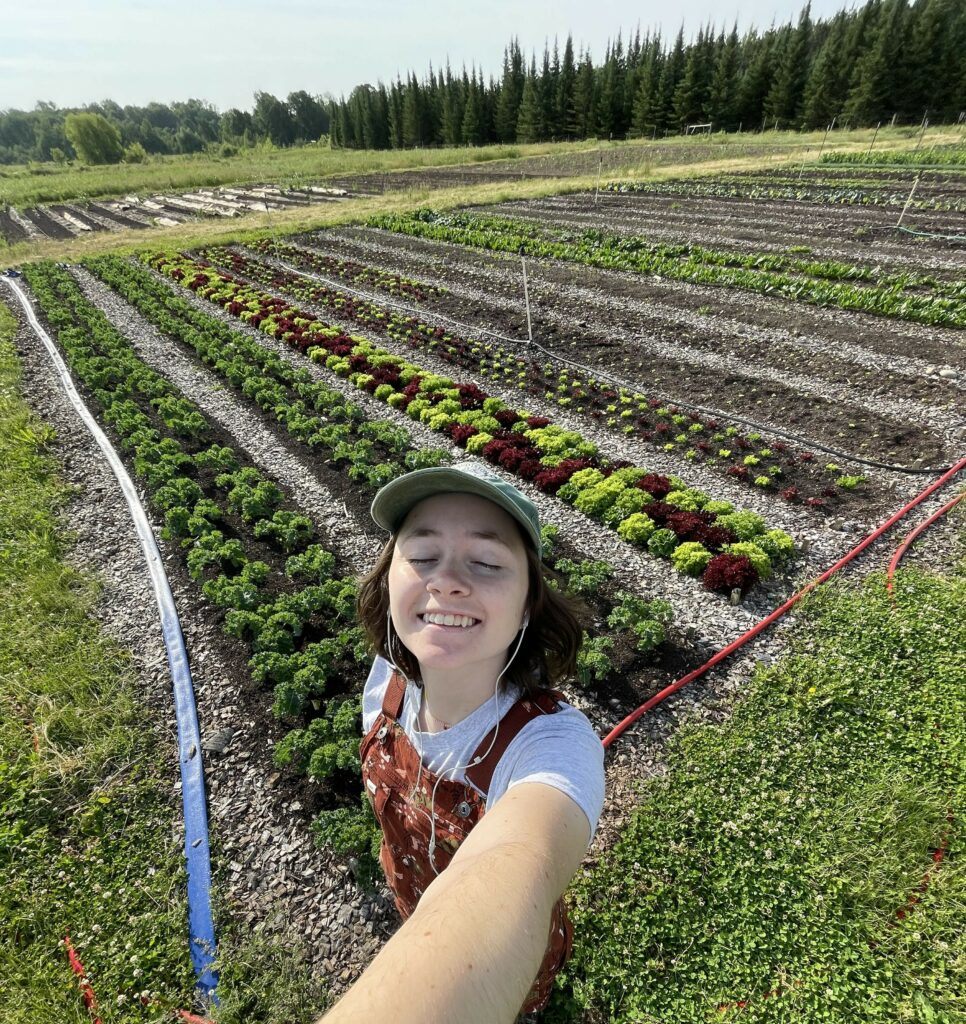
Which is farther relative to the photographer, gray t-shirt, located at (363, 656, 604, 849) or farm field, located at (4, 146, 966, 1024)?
farm field, located at (4, 146, 966, 1024)

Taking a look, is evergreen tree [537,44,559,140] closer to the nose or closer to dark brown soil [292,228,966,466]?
dark brown soil [292,228,966,466]

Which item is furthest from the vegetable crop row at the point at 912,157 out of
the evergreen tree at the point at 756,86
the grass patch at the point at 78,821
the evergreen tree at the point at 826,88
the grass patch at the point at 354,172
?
the grass patch at the point at 78,821

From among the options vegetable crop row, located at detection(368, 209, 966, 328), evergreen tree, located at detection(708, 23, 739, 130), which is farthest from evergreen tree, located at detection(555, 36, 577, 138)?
vegetable crop row, located at detection(368, 209, 966, 328)

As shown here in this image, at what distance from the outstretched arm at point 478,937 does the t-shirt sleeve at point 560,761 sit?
0.16 m

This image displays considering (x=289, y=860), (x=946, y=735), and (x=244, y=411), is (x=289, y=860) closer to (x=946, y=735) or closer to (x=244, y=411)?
(x=946, y=735)

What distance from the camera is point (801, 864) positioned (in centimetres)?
376

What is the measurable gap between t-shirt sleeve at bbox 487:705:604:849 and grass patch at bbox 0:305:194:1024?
3.33 metres

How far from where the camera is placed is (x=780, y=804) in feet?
13.6

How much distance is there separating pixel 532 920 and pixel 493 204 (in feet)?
115

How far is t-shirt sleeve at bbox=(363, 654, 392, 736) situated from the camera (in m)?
2.78

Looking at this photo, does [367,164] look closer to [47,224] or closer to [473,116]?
[473,116]

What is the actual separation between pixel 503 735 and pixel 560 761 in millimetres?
283

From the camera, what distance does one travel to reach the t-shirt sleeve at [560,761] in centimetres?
183

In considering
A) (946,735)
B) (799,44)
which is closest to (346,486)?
(946,735)
